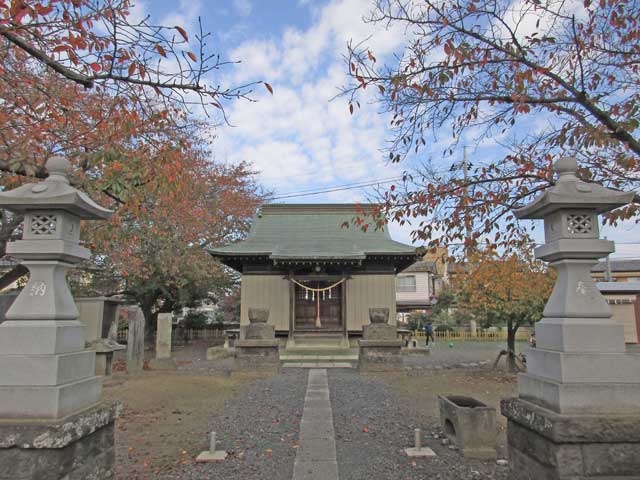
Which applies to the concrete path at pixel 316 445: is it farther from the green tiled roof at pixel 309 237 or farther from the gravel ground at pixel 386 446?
the green tiled roof at pixel 309 237

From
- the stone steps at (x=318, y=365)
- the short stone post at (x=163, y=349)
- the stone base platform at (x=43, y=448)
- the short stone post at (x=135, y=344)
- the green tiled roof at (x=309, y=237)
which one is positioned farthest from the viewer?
the green tiled roof at (x=309, y=237)

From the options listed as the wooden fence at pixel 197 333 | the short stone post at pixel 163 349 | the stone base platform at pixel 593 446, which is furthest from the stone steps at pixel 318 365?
the wooden fence at pixel 197 333

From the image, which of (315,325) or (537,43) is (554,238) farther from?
(315,325)

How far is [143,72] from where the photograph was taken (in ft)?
14.7

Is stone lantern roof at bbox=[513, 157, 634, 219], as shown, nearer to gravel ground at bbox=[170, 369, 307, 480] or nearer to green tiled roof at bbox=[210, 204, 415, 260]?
gravel ground at bbox=[170, 369, 307, 480]

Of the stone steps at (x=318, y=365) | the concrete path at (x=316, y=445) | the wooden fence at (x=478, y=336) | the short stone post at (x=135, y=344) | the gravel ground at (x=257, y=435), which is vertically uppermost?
the short stone post at (x=135, y=344)

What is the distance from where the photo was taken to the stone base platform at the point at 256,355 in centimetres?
1149

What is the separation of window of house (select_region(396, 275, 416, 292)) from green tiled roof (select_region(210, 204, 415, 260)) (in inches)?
736

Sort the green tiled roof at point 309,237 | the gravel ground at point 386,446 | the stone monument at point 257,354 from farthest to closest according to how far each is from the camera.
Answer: the green tiled roof at point 309,237 → the stone monument at point 257,354 → the gravel ground at point 386,446

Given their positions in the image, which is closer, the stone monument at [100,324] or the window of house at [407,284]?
the stone monument at [100,324]

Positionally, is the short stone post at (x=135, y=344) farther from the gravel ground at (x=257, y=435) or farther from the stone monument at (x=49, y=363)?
the stone monument at (x=49, y=363)

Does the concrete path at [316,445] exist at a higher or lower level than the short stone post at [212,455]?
higher

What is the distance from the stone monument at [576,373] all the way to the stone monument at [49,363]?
3.55 m

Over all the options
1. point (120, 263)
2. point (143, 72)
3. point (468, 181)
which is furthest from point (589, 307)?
point (120, 263)
